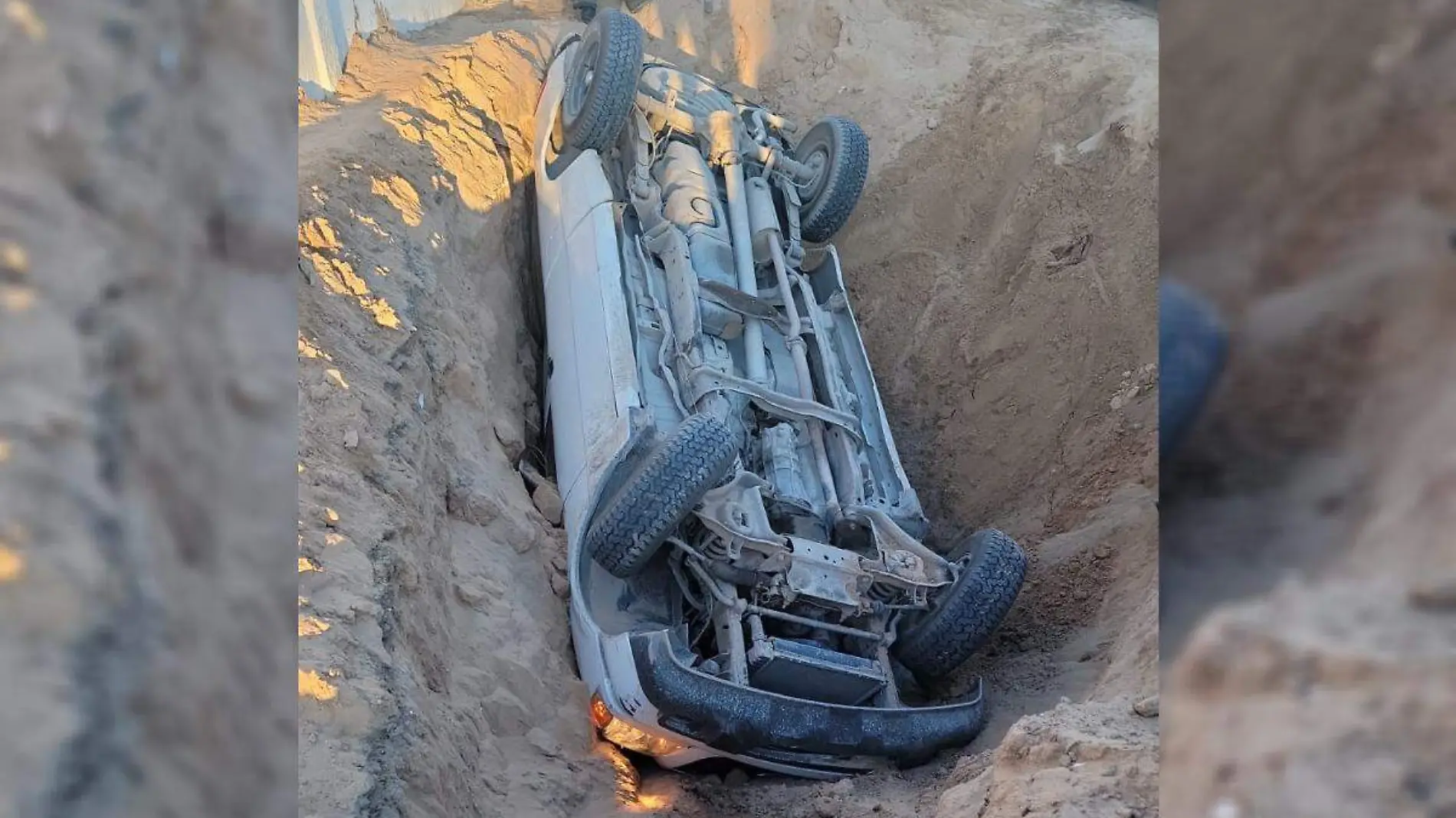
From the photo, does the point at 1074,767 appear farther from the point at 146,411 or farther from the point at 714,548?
the point at 146,411

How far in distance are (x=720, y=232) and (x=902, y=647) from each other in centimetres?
252

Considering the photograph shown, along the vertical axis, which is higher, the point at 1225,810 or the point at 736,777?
the point at 1225,810

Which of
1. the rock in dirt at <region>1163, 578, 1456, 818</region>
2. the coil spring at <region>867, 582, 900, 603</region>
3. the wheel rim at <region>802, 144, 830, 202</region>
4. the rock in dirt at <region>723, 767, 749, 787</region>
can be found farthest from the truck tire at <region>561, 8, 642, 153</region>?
the rock in dirt at <region>1163, 578, 1456, 818</region>

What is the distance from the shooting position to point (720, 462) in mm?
4266

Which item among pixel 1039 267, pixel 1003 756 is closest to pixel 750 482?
pixel 1003 756

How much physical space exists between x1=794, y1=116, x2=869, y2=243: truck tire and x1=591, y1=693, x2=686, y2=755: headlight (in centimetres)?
369

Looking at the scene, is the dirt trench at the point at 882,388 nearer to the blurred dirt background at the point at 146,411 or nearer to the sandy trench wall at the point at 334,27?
the sandy trench wall at the point at 334,27

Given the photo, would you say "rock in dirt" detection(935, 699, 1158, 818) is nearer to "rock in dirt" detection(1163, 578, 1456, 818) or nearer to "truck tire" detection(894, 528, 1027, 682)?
"truck tire" detection(894, 528, 1027, 682)

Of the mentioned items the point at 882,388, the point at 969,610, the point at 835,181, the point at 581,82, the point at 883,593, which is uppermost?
the point at 835,181

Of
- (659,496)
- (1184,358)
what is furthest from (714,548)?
(1184,358)

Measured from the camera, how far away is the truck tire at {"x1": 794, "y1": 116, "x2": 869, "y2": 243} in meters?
6.75

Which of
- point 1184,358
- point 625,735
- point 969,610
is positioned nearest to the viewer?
point 1184,358

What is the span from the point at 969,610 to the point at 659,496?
4.71 ft

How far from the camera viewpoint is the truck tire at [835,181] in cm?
675
